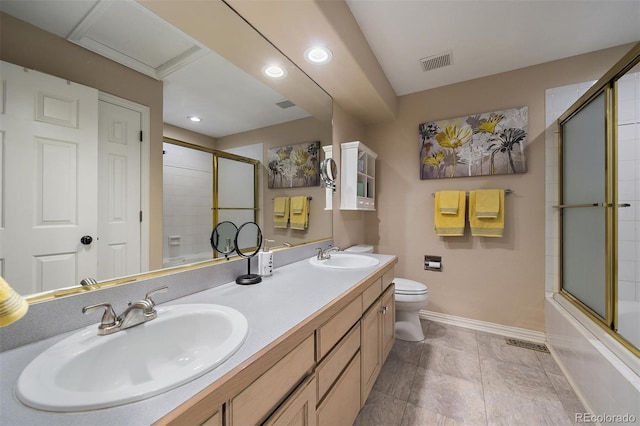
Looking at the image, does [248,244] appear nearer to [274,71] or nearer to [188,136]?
[188,136]

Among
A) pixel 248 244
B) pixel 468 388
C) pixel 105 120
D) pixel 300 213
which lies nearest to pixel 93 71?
pixel 105 120

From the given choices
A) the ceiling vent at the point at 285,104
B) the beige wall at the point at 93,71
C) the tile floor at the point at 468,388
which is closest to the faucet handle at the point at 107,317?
the beige wall at the point at 93,71

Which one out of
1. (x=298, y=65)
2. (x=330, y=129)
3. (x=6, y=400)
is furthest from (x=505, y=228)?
(x=6, y=400)

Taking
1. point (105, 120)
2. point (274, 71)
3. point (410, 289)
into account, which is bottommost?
point (410, 289)

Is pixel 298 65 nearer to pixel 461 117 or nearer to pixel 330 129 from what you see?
pixel 330 129

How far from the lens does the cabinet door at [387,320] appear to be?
5.30ft

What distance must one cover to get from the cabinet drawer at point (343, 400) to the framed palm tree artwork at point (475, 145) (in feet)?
6.35

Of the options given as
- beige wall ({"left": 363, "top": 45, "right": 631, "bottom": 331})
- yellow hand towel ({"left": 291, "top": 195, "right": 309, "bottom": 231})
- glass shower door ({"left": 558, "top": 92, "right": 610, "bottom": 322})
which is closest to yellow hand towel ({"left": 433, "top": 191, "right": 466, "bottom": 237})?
beige wall ({"left": 363, "top": 45, "right": 631, "bottom": 331})

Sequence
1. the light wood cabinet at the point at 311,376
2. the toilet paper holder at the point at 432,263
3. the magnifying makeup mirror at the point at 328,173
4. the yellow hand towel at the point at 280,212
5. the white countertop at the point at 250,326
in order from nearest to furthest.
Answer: the white countertop at the point at 250,326 → the light wood cabinet at the point at 311,376 → the yellow hand towel at the point at 280,212 → the magnifying makeup mirror at the point at 328,173 → the toilet paper holder at the point at 432,263

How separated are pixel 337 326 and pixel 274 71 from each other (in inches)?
59.2

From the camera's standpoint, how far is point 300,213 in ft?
5.96

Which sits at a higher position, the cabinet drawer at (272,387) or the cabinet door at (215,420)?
the cabinet door at (215,420)

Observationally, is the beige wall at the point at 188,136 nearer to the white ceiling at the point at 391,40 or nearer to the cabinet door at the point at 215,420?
the white ceiling at the point at 391,40

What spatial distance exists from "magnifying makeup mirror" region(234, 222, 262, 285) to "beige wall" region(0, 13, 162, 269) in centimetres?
36
